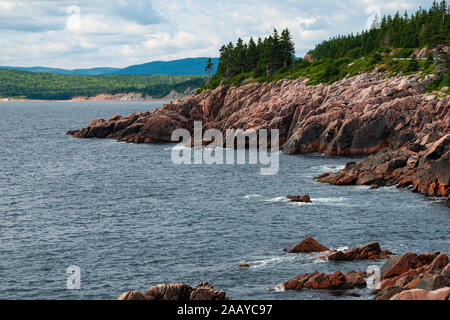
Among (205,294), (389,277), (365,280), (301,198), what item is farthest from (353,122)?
(205,294)

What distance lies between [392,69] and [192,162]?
56.3 m

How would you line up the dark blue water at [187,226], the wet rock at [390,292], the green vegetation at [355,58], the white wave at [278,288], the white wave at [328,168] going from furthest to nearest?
the green vegetation at [355,58] < the white wave at [328,168] < the dark blue water at [187,226] < the white wave at [278,288] < the wet rock at [390,292]

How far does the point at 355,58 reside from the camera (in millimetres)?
170500

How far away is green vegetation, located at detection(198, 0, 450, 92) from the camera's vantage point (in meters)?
130

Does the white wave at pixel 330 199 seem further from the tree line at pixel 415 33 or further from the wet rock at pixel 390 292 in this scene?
the tree line at pixel 415 33

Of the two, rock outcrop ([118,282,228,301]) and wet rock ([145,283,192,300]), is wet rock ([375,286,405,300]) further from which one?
wet rock ([145,283,192,300])

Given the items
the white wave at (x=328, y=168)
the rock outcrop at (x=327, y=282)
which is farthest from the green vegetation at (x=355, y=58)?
the rock outcrop at (x=327, y=282)

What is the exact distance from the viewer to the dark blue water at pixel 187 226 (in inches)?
1777

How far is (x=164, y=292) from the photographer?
35.9 meters

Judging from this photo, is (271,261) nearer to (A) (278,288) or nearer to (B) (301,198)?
(A) (278,288)

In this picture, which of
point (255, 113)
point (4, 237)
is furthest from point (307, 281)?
point (255, 113)

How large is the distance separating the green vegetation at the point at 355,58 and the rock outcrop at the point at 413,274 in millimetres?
80036

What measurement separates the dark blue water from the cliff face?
6.14 m
